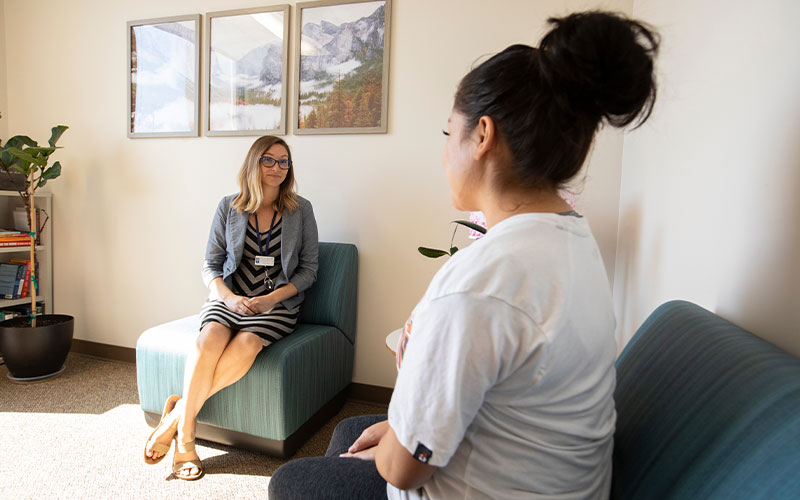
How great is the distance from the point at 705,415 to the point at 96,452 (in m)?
2.46

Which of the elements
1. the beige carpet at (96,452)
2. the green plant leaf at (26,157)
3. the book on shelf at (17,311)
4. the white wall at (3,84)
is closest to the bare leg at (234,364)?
the beige carpet at (96,452)

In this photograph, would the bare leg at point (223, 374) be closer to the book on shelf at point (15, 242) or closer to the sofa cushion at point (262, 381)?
the sofa cushion at point (262, 381)

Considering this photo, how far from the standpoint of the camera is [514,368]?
1.95ft

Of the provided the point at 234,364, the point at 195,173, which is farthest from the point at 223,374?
the point at 195,173

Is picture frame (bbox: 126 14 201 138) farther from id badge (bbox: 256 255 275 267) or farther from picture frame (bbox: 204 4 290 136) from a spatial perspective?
id badge (bbox: 256 255 275 267)

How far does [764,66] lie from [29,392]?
3.72 meters

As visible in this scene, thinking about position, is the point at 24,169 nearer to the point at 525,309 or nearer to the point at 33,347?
the point at 33,347

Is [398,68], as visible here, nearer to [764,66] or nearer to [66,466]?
[764,66]

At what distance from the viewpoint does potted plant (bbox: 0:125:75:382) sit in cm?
279

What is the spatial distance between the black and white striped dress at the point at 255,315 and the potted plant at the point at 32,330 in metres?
1.37

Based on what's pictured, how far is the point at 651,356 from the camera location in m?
0.93

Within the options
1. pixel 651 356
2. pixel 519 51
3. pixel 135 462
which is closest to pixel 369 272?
pixel 135 462

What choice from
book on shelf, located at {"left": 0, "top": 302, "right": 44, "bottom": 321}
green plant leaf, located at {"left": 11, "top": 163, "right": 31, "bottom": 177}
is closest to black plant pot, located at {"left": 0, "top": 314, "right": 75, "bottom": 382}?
book on shelf, located at {"left": 0, "top": 302, "right": 44, "bottom": 321}

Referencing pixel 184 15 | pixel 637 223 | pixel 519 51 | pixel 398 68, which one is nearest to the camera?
pixel 519 51
